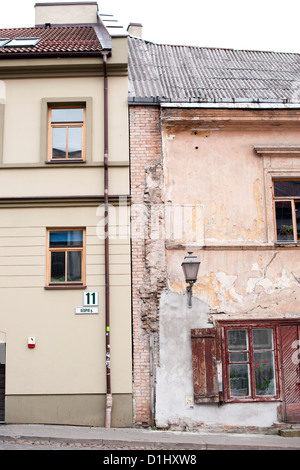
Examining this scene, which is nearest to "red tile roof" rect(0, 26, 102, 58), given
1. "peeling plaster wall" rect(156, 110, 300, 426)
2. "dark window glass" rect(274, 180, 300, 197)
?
"peeling plaster wall" rect(156, 110, 300, 426)

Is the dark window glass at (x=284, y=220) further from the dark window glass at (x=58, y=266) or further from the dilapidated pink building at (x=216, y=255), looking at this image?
the dark window glass at (x=58, y=266)

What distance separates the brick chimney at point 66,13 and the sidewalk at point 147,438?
1277 cm

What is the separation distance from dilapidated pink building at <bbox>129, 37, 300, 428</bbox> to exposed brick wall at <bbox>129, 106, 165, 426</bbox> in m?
0.02

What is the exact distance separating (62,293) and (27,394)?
2.30 metres

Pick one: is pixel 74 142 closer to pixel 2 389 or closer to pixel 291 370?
pixel 2 389

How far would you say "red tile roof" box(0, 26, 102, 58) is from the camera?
41.1 ft

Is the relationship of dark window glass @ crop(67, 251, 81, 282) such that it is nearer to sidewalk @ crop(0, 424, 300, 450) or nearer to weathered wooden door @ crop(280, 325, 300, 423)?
sidewalk @ crop(0, 424, 300, 450)

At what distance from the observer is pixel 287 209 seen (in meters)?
12.6

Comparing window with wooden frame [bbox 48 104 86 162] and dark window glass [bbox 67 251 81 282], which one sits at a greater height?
window with wooden frame [bbox 48 104 86 162]

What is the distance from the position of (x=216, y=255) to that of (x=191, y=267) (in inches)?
47.9

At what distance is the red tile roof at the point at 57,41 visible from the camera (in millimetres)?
12516

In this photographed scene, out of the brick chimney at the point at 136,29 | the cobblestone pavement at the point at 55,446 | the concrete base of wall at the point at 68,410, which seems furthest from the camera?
the brick chimney at the point at 136,29

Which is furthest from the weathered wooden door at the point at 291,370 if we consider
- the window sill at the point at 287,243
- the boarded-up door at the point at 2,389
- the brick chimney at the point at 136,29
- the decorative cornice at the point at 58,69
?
the brick chimney at the point at 136,29
